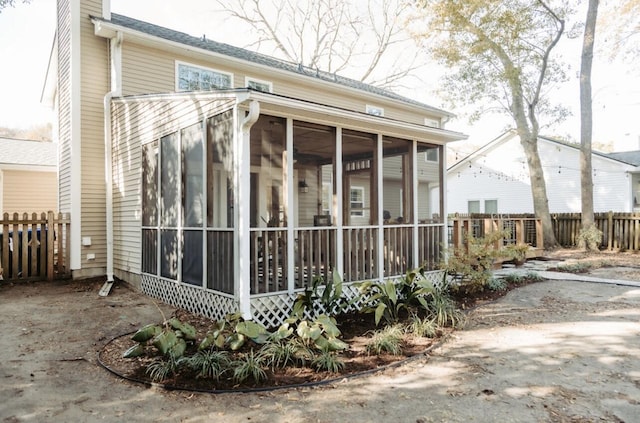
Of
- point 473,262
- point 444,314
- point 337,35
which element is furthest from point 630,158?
point 444,314

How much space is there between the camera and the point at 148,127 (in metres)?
7.07

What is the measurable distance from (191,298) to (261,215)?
5.25ft

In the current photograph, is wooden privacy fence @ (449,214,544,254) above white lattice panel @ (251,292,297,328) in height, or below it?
above

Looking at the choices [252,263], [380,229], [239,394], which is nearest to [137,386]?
[239,394]

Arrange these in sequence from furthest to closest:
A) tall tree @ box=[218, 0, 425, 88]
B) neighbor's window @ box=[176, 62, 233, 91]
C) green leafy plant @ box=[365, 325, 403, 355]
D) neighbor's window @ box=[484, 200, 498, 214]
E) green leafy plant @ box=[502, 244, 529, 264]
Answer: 1. tall tree @ box=[218, 0, 425, 88]
2. neighbor's window @ box=[484, 200, 498, 214]
3. neighbor's window @ box=[176, 62, 233, 91]
4. green leafy plant @ box=[502, 244, 529, 264]
5. green leafy plant @ box=[365, 325, 403, 355]

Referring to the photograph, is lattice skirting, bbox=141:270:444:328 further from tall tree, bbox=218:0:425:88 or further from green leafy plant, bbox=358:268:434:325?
tall tree, bbox=218:0:425:88

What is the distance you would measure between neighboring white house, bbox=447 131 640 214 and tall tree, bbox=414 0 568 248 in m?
3.68

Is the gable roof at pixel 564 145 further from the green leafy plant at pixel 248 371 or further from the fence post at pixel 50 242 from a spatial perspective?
the green leafy plant at pixel 248 371

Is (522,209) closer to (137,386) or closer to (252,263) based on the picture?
(252,263)

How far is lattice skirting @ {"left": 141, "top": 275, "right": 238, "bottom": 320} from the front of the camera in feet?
17.2

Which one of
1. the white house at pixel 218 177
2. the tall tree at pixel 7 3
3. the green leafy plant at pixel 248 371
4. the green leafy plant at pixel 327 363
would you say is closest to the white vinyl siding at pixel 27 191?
the white house at pixel 218 177

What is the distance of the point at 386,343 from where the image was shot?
4230 millimetres

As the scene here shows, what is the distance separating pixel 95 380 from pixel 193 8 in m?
20.4

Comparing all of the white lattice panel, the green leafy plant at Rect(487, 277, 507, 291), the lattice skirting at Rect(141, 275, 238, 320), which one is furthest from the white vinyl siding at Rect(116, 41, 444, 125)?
the green leafy plant at Rect(487, 277, 507, 291)
